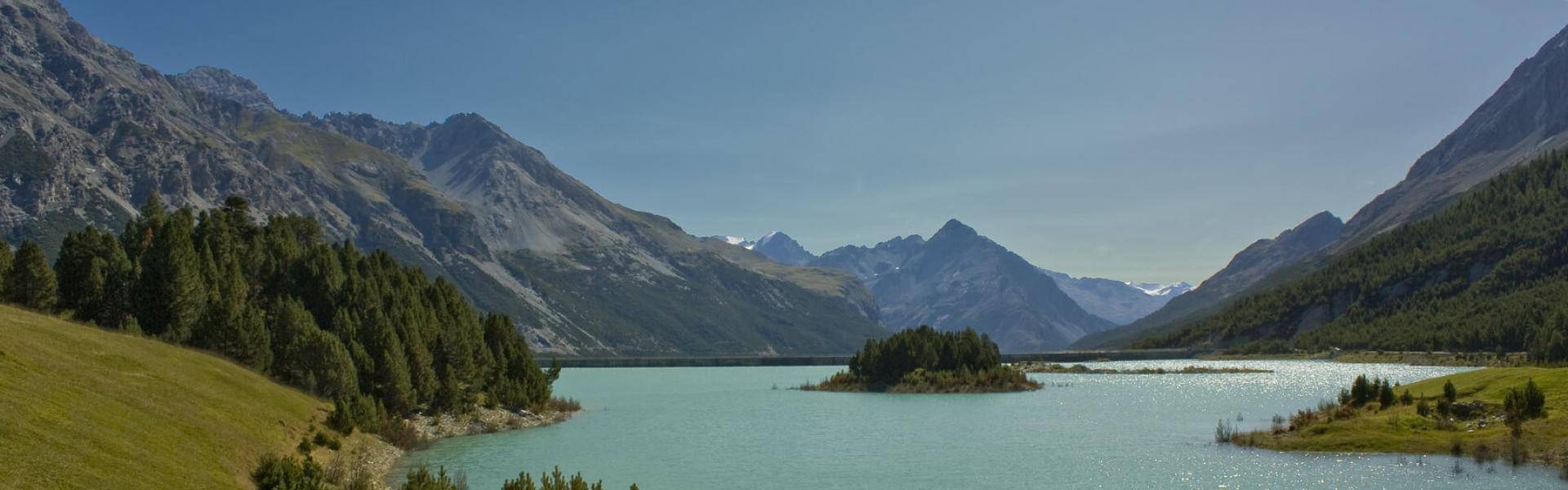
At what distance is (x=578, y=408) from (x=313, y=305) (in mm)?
31543

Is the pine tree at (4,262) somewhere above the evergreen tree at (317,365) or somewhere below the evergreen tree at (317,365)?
above

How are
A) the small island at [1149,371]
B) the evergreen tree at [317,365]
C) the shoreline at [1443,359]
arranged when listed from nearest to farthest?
the evergreen tree at [317,365]
the shoreline at [1443,359]
the small island at [1149,371]

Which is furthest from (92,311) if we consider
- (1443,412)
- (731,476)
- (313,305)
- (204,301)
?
(1443,412)

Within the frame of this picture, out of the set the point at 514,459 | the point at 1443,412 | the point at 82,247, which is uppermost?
the point at 82,247

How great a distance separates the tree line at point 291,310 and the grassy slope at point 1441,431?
57.2 meters

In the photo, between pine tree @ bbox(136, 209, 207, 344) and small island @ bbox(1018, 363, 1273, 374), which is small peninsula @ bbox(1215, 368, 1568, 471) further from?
small island @ bbox(1018, 363, 1273, 374)

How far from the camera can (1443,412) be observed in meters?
55.4

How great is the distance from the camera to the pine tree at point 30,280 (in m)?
62.9

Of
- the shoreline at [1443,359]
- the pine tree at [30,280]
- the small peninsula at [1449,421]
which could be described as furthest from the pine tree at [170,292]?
the shoreline at [1443,359]

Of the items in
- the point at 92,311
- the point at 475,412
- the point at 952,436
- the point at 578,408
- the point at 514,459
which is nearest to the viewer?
the point at 514,459

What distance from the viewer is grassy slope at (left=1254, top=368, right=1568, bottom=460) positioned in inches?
1913

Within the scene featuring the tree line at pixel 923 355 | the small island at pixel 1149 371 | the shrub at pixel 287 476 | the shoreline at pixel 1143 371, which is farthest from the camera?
the small island at pixel 1149 371

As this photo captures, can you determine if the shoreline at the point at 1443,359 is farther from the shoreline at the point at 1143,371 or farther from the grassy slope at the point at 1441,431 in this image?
the grassy slope at the point at 1441,431

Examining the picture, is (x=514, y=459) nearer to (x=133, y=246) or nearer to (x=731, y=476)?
(x=731, y=476)
